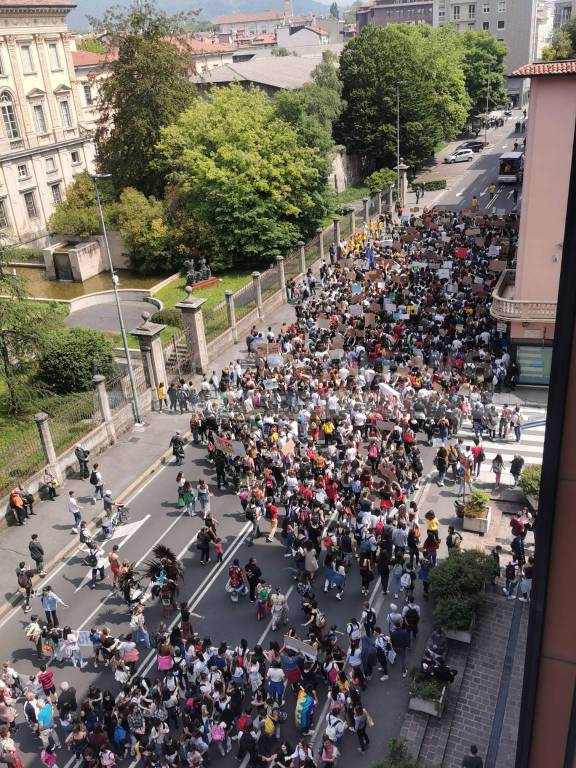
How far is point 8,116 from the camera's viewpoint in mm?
54594

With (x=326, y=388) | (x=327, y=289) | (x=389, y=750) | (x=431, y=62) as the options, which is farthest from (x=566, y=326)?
(x=431, y=62)

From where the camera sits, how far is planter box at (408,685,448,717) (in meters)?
13.9

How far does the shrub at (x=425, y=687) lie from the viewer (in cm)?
1398

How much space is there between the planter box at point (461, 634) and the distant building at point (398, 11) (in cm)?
15663

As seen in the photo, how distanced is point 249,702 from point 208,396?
1463cm

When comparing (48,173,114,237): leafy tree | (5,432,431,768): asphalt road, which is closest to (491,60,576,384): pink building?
(5,432,431,768): asphalt road

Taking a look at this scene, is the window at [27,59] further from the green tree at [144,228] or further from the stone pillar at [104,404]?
the stone pillar at [104,404]

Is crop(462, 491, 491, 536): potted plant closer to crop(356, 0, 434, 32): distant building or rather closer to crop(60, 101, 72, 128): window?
crop(60, 101, 72, 128): window

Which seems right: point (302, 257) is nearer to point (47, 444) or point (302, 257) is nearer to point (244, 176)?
point (244, 176)

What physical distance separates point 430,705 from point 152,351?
1742 centimetres

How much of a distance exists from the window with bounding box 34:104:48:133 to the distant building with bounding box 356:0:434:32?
11263 cm

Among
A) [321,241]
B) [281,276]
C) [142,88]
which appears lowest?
[281,276]

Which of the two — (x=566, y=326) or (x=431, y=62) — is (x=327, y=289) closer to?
(x=566, y=326)

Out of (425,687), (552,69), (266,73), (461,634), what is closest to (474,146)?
(266,73)
